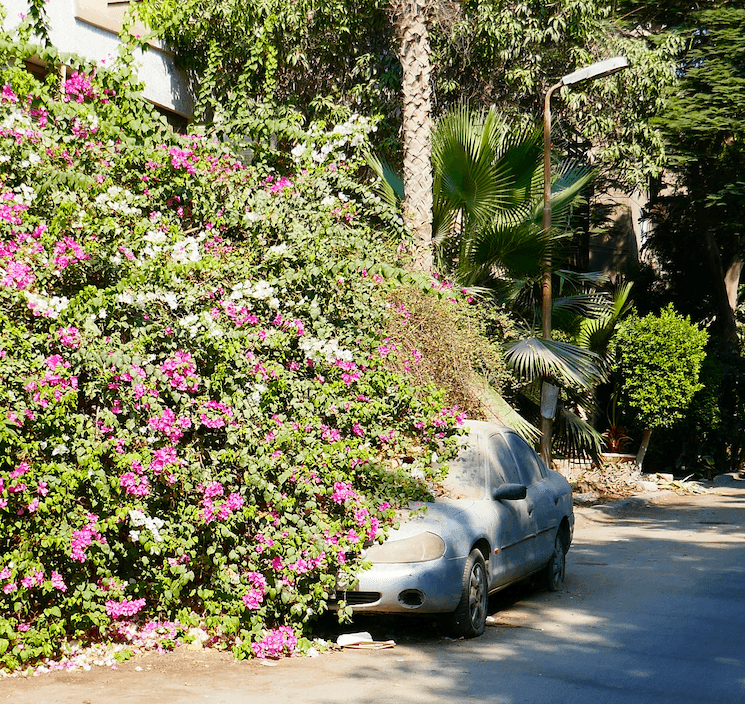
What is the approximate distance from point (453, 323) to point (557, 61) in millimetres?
8844

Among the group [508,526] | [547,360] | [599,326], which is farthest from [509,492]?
[599,326]

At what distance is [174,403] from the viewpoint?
700 cm

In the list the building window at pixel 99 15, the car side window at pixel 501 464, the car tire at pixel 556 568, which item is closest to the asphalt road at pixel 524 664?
the car tire at pixel 556 568

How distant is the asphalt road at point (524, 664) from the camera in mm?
5941

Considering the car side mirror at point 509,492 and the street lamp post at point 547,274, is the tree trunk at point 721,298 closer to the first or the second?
the street lamp post at point 547,274

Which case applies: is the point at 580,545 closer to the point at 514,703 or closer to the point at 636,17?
the point at 514,703

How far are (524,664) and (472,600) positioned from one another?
34.6 inches

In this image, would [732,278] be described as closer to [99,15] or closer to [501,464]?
[99,15]

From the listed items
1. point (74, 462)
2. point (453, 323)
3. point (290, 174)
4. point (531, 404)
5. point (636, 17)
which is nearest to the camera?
point (74, 462)

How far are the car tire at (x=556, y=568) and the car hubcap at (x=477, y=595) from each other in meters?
2.02

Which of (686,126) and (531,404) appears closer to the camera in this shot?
(531,404)

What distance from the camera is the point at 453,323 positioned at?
39.7 feet

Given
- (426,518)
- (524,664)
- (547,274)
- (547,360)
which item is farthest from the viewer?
(547,274)

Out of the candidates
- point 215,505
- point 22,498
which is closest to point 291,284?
point 215,505
